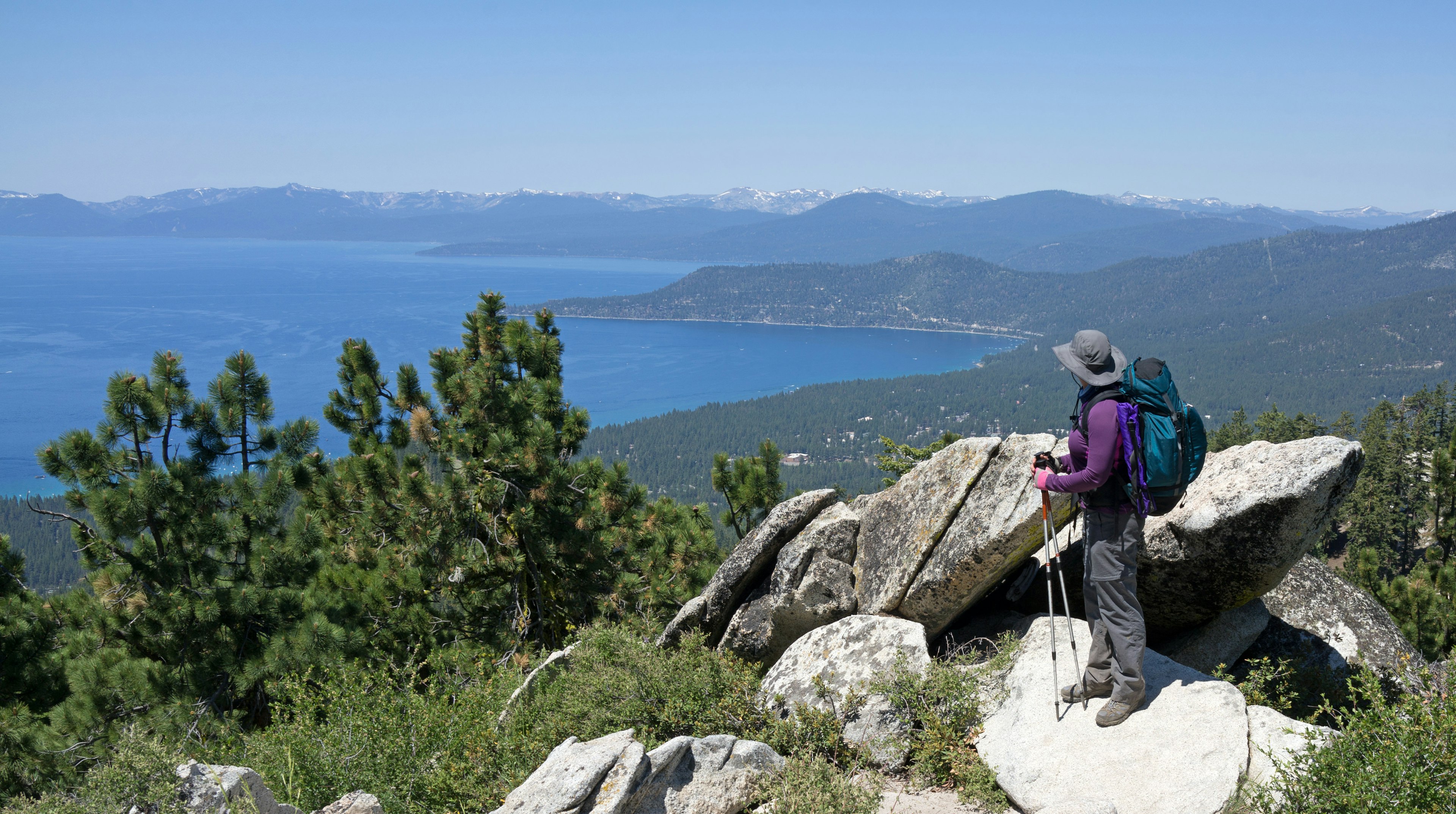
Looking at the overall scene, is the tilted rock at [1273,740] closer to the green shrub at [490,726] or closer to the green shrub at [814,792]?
the green shrub at [814,792]

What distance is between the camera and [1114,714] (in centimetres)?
579

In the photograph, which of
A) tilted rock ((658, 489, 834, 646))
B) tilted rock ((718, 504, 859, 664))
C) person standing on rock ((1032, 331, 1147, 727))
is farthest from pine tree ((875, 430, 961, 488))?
person standing on rock ((1032, 331, 1147, 727))

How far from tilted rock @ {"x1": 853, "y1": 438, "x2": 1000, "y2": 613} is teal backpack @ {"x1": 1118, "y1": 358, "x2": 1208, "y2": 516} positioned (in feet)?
7.17

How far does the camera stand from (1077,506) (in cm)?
678

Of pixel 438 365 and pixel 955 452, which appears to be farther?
pixel 438 365

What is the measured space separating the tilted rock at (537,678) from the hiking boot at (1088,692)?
15.1 feet

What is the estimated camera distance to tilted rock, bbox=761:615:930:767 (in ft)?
21.0

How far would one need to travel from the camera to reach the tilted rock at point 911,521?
25.4 ft

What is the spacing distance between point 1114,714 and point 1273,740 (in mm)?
974

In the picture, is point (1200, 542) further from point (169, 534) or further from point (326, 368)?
point (326, 368)

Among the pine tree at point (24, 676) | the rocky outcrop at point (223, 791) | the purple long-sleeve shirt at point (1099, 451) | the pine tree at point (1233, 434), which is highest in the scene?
the purple long-sleeve shirt at point (1099, 451)

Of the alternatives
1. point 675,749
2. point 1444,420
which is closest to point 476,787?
point 675,749

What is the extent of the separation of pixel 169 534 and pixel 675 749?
809cm

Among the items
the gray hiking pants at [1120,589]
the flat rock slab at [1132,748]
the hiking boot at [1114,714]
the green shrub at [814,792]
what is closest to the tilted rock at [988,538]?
the gray hiking pants at [1120,589]
